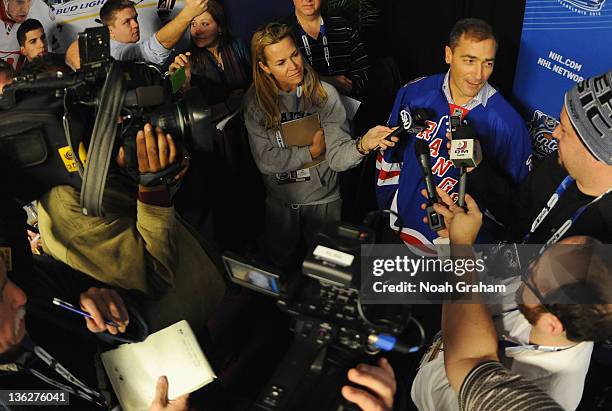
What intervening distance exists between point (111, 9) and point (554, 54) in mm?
2020

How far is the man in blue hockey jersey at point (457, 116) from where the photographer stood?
1990 millimetres

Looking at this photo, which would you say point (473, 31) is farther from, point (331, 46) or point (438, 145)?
point (331, 46)

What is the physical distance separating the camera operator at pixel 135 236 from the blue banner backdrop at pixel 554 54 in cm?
169

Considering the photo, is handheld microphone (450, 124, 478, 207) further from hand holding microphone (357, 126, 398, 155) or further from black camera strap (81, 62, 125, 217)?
black camera strap (81, 62, 125, 217)

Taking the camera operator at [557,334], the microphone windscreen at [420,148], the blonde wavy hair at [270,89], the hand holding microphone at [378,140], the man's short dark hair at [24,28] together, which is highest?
the man's short dark hair at [24,28]

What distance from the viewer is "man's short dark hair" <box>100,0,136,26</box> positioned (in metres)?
2.32

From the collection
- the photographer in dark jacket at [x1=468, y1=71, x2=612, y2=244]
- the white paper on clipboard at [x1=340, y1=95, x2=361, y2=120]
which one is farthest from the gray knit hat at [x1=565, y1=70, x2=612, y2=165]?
the white paper on clipboard at [x1=340, y1=95, x2=361, y2=120]

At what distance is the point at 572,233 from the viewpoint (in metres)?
1.59

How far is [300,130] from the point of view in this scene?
6.91ft

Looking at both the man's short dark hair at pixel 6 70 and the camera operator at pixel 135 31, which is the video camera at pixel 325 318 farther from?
the camera operator at pixel 135 31

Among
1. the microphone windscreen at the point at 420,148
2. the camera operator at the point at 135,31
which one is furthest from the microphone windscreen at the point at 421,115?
the camera operator at the point at 135,31

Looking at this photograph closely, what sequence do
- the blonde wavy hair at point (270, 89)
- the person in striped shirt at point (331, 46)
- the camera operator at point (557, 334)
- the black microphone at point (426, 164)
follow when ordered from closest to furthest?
the camera operator at point (557, 334)
the black microphone at point (426, 164)
the blonde wavy hair at point (270, 89)
the person in striped shirt at point (331, 46)

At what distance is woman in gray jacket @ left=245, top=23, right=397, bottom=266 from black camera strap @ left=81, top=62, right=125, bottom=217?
864 mm

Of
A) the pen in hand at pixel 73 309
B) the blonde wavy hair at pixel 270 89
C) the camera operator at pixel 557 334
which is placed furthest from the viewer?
the blonde wavy hair at pixel 270 89
